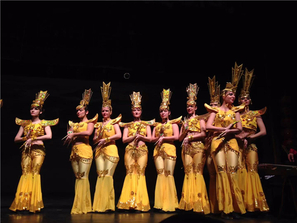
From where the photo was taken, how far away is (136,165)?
208 inches

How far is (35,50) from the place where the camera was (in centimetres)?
658

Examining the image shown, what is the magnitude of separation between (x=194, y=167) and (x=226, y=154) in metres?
0.77

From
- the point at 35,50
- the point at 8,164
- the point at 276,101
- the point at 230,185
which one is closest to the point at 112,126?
the point at 230,185

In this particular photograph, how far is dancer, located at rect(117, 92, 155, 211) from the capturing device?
5.05m

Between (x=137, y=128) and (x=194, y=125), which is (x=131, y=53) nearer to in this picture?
(x=137, y=128)

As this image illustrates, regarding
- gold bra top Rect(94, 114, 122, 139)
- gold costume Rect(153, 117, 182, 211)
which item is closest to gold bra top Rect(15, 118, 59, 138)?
gold bra top Rect(94, 114, 122, 139)

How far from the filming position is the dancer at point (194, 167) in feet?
15.7

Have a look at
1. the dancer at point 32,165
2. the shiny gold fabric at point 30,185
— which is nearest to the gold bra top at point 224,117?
the dancer at point 32,165

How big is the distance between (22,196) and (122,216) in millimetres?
1679

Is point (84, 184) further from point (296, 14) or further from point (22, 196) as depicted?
point (296, 14)

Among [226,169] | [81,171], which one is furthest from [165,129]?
[81,171]

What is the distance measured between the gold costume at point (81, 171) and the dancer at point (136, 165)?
0.57m

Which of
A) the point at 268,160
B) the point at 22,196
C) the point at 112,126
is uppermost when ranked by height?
the point at 112,126

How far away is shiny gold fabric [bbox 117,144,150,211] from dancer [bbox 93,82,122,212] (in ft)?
0.68
